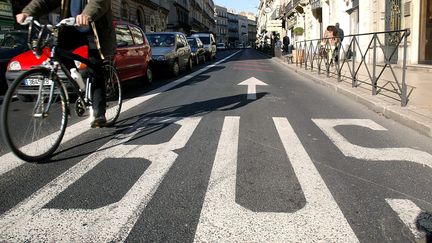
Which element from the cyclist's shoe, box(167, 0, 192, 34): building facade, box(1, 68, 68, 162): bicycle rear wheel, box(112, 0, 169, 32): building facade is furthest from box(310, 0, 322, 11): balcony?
box(1, 68, 68, 162): bicycle rear wheel

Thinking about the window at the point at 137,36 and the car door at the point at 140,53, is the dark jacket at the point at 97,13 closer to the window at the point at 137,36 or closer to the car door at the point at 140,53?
the car door at the point at 140,53

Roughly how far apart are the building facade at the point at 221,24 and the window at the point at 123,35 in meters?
145

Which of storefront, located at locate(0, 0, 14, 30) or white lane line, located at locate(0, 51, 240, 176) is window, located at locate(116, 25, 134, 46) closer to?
white lane line, located at locate(0, 51, 240, 176)

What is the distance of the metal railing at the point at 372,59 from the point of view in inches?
281

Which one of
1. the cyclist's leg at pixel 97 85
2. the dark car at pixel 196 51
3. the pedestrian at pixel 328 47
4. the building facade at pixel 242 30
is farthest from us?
the building facade at pixel 242 30

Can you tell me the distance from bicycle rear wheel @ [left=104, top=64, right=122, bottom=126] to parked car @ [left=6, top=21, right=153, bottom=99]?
271 cm

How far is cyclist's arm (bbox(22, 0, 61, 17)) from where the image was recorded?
4.27 metres

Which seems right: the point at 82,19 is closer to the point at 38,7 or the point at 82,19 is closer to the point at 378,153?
the point at 38,7

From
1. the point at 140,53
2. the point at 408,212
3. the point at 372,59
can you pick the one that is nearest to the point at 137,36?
the point at 140,53

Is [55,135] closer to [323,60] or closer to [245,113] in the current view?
[245,113]

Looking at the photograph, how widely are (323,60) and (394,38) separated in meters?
5.82

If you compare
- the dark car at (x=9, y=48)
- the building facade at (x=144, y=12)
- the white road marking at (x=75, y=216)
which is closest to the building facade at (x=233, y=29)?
the building facade at (x=144, y=12)

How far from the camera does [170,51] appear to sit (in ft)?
45.4

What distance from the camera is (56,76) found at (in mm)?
4184
